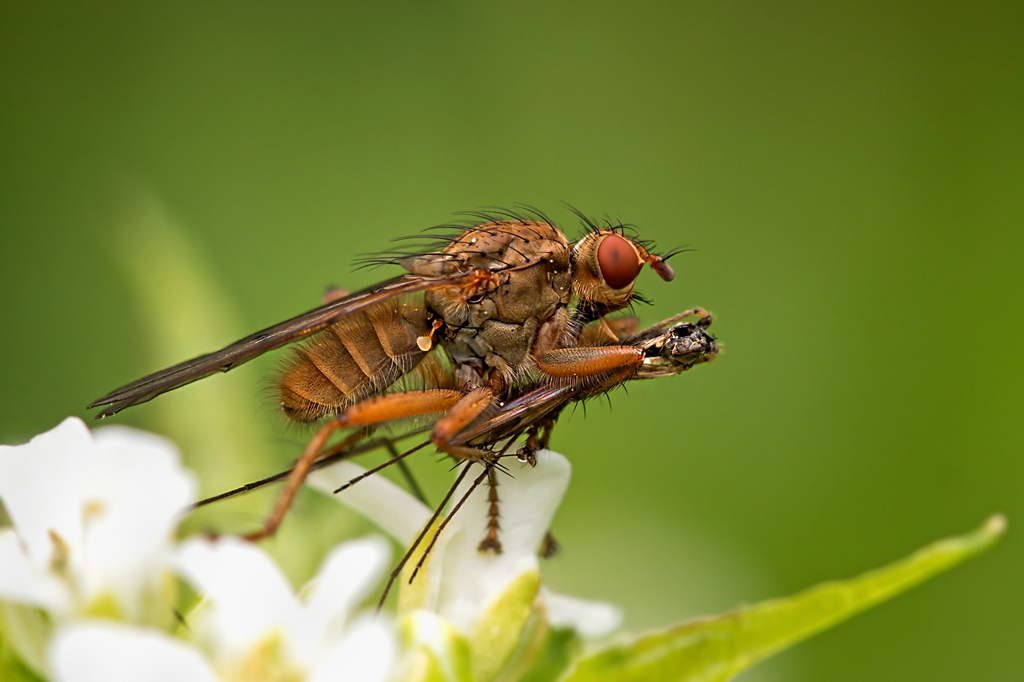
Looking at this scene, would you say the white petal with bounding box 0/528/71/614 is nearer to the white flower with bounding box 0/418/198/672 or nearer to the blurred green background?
the white flower with bounding box 0/418/198/672

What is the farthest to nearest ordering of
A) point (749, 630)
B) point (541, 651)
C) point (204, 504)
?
point (204, 504), point (541, 651), point (749, 630)

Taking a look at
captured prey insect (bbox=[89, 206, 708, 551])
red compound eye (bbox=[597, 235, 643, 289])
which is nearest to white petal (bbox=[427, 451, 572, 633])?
captured prey insect (bbox=[89, 206, 708, 551])

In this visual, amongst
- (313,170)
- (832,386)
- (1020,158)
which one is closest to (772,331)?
(832,386)

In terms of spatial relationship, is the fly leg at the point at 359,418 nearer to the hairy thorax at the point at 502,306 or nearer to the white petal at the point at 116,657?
the hairy thorax at the point at 502,306

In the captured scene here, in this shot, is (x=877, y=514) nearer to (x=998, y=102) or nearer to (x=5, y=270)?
(x=998, y=102)

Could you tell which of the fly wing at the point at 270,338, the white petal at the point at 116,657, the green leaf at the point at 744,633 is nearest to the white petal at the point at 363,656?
the white petal at the point at 116,657

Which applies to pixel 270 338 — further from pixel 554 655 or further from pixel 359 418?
pixel 554 655
